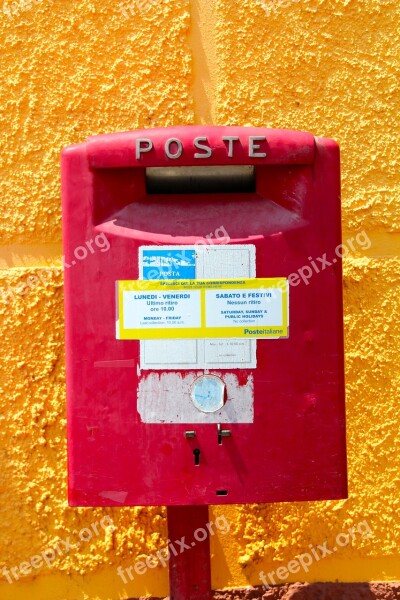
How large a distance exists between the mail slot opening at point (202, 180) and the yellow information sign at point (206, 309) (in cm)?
27

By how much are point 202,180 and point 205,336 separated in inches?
15.9

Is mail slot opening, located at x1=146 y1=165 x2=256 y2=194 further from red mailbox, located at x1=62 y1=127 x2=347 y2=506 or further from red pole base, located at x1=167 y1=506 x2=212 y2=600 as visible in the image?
red pole base, located at x1=167 y1=506 x2=212 y2=600

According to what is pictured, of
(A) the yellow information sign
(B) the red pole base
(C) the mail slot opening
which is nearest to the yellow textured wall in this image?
(B) the red pole base

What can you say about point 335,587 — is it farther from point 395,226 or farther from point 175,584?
point 395,226

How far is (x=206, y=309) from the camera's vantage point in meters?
1.54

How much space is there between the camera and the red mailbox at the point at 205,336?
153 centimetres

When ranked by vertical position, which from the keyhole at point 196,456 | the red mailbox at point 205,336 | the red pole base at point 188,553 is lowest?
the red pole base at point 188,553

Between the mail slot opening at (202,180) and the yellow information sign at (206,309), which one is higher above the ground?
the mail slot opening at (202,180)

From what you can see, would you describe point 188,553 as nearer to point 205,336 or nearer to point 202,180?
point 205,336

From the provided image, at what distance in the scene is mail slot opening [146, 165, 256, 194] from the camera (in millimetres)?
1633

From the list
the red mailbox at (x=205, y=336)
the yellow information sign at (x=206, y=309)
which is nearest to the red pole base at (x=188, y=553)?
the red mailbox at (x=205, y=336)

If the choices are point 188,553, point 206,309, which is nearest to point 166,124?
point 206,309

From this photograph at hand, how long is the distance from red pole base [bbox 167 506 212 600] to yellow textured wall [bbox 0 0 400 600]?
320 mm

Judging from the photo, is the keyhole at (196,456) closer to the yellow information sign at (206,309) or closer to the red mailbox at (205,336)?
the red mailbox at (205,336)
